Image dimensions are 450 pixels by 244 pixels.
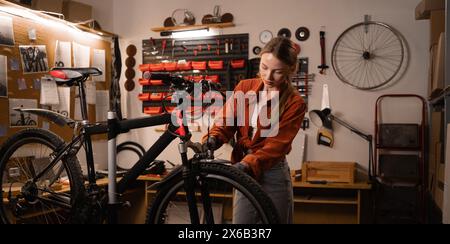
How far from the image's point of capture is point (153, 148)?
167cm

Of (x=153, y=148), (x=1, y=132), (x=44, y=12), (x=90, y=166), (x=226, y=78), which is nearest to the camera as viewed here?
(x=153, y=148)

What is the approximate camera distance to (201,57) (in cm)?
398

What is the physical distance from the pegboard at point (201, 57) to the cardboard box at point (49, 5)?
3.10 feet

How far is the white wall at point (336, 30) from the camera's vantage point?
136 inches

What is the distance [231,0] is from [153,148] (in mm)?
2603

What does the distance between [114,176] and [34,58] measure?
187cm

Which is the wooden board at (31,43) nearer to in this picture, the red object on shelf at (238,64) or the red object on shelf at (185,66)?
the red object on shelf at (185,66)

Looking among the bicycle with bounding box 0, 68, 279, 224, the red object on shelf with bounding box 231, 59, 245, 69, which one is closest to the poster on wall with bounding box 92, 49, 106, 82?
the red object on shelf with bounding box 231, 59, 245, 69

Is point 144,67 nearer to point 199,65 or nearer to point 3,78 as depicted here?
point 199,65

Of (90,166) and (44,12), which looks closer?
(90,166)

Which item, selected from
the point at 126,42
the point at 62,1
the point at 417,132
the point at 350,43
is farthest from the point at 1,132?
the point at 417,132

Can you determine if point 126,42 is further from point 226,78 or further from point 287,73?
point 287,73

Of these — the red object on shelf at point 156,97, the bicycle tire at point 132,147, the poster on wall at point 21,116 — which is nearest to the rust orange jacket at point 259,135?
the poster on wall at point 21,116

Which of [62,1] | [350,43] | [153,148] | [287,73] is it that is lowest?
[153,148]
